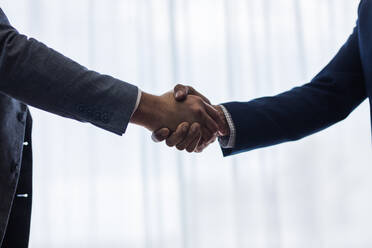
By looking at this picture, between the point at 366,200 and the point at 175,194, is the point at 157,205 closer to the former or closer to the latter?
the point at 175,194

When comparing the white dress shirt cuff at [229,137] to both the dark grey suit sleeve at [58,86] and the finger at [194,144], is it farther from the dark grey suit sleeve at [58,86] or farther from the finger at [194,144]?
the dark grey suit sleeve at [58,86]

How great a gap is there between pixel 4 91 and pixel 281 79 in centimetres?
145

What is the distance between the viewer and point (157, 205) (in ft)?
6.89

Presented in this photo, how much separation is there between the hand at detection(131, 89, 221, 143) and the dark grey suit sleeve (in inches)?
6.6

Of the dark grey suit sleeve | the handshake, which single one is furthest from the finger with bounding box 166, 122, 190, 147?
the dark grey suit sleeve

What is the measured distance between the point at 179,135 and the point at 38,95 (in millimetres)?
470

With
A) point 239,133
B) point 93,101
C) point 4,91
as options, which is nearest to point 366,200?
point 239,133

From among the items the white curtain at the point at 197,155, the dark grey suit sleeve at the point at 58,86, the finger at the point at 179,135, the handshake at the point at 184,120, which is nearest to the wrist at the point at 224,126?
the handshake at the point at 184,120

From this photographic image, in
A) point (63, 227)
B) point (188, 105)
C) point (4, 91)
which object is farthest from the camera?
point (63, 227)

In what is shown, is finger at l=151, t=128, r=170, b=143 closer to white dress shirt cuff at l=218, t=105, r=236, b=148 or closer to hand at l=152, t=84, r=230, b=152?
hand at l=152, t=84, r=230, b=152

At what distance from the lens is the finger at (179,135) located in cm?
147

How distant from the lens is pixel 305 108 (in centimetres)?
161

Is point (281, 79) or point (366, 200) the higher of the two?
point (281, 79)

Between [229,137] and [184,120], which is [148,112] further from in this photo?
[229,137]
